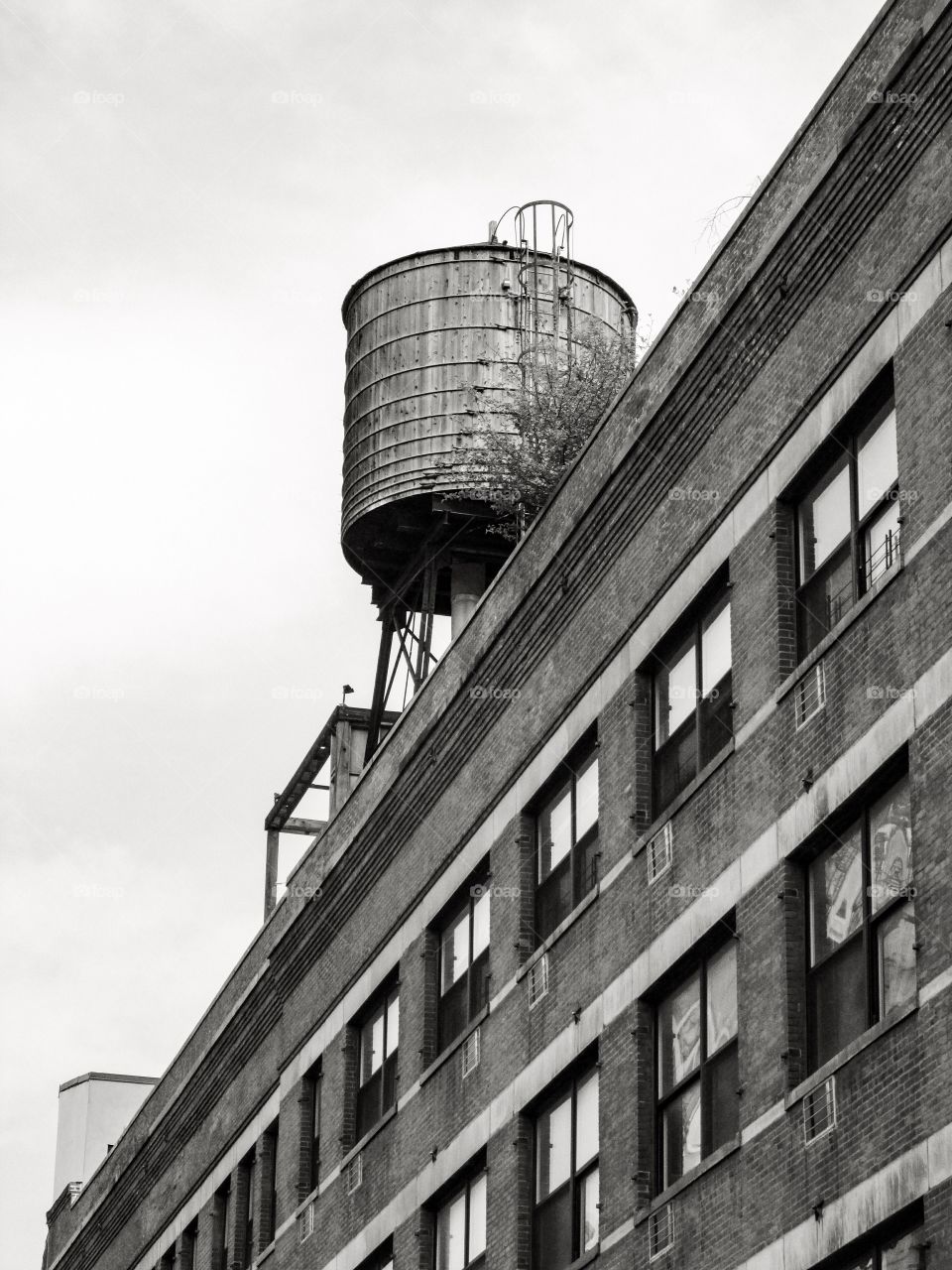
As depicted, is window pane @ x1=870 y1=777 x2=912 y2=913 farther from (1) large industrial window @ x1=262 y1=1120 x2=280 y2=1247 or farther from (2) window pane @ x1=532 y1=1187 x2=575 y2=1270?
(1) large industrial window @ x1=262 y1=1120 x2=280 y2=1247

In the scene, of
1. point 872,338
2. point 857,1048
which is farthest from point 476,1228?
point 872,338

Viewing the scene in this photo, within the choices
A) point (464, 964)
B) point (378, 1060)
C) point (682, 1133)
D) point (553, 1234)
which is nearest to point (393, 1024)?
point (378, 1060)

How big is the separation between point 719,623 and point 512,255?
Result: 17484mm

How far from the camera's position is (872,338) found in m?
19.7

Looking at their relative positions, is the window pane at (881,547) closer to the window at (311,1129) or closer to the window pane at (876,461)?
the window pane at (876,461)

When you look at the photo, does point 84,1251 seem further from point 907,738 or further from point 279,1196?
point 907,738

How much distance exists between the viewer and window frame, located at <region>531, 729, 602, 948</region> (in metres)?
24.2

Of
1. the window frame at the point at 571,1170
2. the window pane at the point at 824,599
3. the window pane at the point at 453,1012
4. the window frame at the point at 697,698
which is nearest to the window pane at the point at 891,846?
the window pane at the point at 824,599

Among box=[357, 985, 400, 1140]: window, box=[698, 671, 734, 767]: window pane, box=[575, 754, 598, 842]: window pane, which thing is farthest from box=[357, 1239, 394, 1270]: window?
box=[698, 671, 734, 767]: window pane

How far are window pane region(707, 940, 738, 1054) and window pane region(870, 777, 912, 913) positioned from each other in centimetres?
226

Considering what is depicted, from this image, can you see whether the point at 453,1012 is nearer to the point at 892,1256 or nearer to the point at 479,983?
the point at 479,983

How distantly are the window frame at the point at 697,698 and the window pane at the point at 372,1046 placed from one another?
805cm

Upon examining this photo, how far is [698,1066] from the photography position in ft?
67.8

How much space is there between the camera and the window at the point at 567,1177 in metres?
22.6
